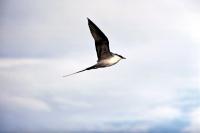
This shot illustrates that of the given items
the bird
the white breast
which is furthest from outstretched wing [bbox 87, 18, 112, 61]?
the white breast

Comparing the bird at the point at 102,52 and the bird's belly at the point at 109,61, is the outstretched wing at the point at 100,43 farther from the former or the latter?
the bird's belly at the point at 109,61

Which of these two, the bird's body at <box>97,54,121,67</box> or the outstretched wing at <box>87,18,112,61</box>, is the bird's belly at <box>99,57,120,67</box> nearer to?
the bird's body at <box>97,54,121,67</box>

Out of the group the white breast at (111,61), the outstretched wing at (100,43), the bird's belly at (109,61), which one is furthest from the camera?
the white breast at (111,61)

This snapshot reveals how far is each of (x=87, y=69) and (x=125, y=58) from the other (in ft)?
12.5

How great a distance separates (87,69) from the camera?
51.5m

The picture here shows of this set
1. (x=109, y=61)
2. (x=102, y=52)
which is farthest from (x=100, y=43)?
(x=109, y=61)

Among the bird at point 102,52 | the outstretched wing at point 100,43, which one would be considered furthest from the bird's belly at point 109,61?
the outstretched wing at point 100,43

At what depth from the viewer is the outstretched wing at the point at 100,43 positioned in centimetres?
5247

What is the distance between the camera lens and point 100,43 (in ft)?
176

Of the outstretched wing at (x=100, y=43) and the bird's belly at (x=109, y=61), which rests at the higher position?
the outstretched wing at (x=100, y=43)

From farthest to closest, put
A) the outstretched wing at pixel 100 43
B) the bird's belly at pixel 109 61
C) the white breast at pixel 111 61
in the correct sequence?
the white breast at pixel 111 61 < the bird's belly at pixel 109 61 < the outstretched wing at pixel 100 43

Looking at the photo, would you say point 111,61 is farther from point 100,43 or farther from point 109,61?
point 100,43

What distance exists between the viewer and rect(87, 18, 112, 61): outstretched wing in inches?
2066

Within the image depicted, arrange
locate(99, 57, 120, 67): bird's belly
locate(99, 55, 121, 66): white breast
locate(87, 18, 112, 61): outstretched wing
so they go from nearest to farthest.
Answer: locate(87, 18, 112, 61): outstretched wing → locate(99, 57, 120, 67): bird's belly → locate(99, 55, 121, 66): white breast
